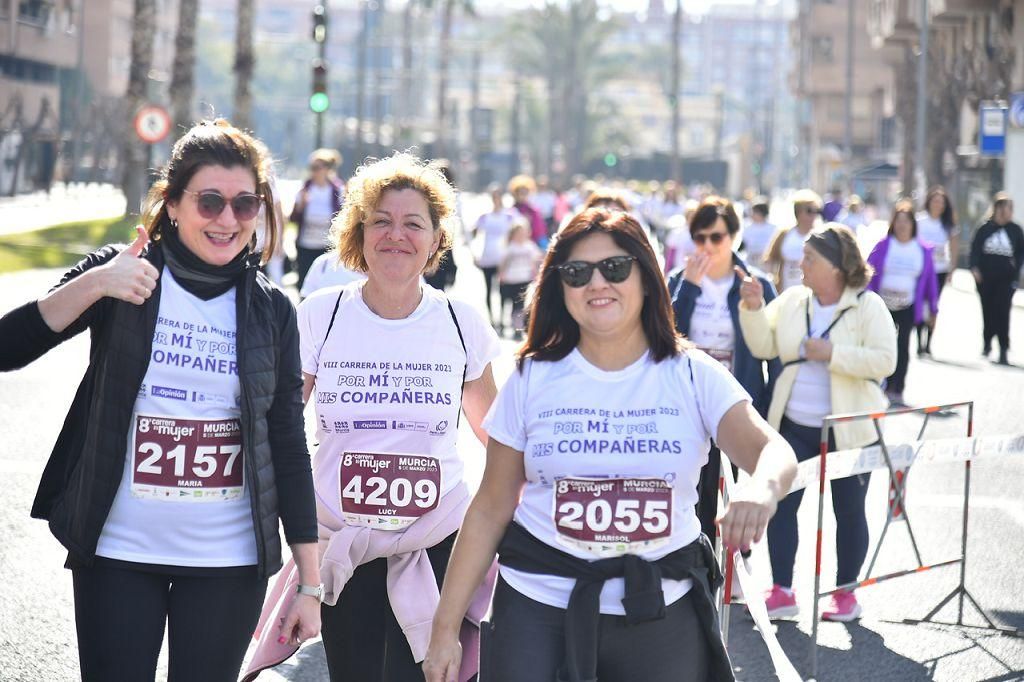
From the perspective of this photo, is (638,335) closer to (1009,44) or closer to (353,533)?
(353,533)

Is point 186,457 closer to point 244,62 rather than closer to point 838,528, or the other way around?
→ point 838,528

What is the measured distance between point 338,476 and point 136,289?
1.32 m

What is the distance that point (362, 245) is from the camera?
5.20m

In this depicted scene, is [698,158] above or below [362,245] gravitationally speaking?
above

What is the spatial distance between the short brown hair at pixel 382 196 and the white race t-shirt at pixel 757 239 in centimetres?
1550

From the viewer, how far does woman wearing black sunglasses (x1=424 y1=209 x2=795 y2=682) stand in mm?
3676

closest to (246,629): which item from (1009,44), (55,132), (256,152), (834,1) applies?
(256,152)

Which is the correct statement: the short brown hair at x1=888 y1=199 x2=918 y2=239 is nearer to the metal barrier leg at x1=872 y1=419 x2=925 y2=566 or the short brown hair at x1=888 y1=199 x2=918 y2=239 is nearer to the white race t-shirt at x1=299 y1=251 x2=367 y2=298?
the metal barrier leg at x1=872 y1=419 x2=925 y2=566

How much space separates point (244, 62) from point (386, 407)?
108 ft

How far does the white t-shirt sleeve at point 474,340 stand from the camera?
199 inches

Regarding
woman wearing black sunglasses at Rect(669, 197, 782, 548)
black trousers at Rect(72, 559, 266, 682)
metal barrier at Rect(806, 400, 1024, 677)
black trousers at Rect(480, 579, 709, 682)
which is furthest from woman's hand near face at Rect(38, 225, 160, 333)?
woman wearing black sunglasses at Rect(669, 197, 782, 548)

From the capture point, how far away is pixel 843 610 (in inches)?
293

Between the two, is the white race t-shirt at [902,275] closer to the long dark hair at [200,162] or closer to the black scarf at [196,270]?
the long dark hair at [200,162]

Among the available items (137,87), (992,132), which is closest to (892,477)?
(992,132)
